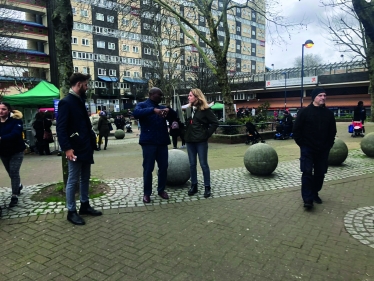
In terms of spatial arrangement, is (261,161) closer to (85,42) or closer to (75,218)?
(75,218)

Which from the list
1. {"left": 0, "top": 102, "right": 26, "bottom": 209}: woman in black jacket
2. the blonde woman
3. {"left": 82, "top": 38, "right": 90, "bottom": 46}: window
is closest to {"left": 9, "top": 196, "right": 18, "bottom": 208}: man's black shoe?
{"left": 0, "top": 102, "right": 26, "bottom": 209}: woman in black jacket

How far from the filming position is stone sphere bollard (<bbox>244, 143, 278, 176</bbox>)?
23.7 feet

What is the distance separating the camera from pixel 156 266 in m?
3.22

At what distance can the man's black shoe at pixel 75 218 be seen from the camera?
437 cm

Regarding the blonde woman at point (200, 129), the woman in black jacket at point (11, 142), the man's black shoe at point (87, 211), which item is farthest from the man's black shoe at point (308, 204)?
the woman in black jacket at point (11, 142)

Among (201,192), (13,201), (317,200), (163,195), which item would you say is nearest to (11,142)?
(13,201)

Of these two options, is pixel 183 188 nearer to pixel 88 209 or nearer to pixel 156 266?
pixel 88 209

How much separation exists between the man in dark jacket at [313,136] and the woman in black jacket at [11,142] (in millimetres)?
4796

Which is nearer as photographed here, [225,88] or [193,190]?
[193,190]

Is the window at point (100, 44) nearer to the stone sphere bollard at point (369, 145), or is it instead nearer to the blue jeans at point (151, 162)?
the stone sphere bollard at point (369, 145)

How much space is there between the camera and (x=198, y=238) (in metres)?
3.89

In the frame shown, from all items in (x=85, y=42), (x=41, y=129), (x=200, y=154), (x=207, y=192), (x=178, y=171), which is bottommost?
(x=207, y=192)

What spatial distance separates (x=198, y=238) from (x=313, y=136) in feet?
8.34

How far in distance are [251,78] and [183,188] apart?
51845 millimetres
